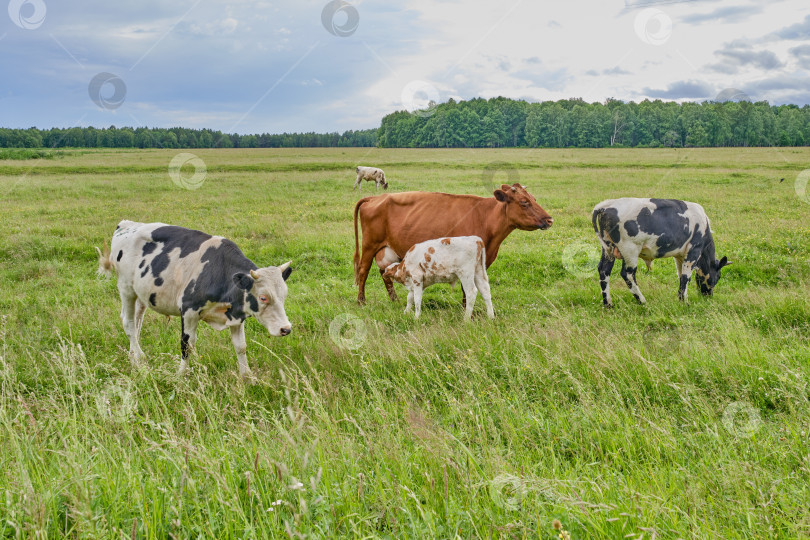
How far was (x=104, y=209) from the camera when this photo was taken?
1977 cm

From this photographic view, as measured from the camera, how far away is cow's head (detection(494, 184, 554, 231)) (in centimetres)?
910

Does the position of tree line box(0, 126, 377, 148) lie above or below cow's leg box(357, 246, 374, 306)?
above

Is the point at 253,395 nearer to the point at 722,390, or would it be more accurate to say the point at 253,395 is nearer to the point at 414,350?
the point at 414,350

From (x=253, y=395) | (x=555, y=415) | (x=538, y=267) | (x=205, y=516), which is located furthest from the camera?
(x=538, y=267)

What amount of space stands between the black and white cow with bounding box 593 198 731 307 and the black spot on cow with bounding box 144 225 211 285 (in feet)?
22.0

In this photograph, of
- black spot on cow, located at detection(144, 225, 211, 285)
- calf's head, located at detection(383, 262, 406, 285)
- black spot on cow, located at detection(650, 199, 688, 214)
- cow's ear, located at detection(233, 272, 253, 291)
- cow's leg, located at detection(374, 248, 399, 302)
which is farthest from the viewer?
cow's leg, located at detection(374, 248, 399, 302)

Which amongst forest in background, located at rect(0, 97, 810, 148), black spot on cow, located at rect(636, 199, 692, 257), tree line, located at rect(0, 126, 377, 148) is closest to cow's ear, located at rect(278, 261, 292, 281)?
black spot on cow, located at rect(636, 199, 692, 257)

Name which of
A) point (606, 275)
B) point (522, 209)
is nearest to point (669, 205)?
point (606, 275)

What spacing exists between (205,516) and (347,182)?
29717 millimetres

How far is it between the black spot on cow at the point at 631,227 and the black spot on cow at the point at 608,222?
157 millimetres

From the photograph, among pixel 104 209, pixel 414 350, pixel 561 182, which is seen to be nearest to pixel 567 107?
pixel 561 182

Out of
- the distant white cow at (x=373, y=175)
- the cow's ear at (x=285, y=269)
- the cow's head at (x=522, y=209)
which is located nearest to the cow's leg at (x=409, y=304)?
the cow's head at (x=522, y=209)

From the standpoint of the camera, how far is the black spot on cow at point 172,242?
626 cm

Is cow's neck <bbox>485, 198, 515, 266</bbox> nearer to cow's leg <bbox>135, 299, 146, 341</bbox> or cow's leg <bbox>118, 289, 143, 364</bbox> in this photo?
cow's leg <bbox>135, 299, 146, 341</bbox>
